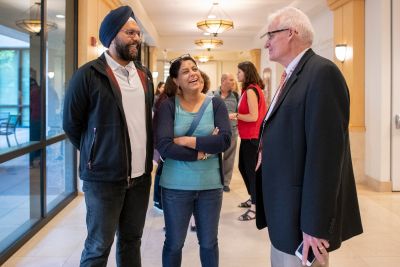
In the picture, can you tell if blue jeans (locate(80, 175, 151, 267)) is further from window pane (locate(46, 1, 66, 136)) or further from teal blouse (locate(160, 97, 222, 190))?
window pane (locate(46, 1, 66, 136))

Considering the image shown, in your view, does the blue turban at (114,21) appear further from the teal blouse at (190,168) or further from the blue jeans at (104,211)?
the blue jeans at (104,211)

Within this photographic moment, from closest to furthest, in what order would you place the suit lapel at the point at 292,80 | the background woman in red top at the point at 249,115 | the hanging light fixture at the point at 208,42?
the suit lapel at the point at 292,80
the background woman in red top at the point at 249,115
the hanging light fixture at the point at 208,42

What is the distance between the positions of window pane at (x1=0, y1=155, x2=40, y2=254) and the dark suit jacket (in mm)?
2809

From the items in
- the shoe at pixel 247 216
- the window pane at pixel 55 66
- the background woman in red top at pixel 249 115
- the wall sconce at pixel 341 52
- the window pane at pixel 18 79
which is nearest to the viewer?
the window pane at pixel 18 79

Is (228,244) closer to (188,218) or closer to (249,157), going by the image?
(249,157)

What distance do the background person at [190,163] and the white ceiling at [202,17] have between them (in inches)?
197

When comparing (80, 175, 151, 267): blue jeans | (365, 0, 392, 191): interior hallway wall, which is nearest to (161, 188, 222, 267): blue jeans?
(80, 175, 151, 267): blue jeans

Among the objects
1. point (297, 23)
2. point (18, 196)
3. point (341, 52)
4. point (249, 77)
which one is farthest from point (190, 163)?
point (341, 52)

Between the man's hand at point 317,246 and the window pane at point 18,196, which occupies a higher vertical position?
the man's hand at point 317,246

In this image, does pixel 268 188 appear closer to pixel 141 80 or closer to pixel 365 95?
pixel 141 80

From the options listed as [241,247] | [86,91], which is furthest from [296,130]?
[241,247]

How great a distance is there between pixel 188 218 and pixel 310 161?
0.97 meters

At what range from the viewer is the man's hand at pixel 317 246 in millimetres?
1396

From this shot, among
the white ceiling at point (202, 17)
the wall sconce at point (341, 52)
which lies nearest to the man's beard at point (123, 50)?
the wall sconce at point (341, 52)
